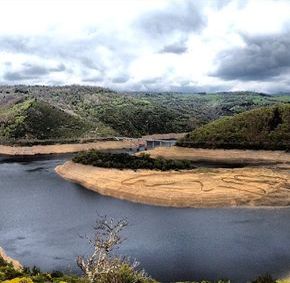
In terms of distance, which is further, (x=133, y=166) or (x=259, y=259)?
(x=133, y=166)

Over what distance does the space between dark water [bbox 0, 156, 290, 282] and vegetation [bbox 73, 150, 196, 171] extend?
13383 millimetres

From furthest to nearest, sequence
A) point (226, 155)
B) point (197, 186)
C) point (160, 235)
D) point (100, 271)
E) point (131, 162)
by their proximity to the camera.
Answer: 1. point (226, 155)
2. point (131, 162)
3. point (197, 186)
4. point (160, 235)
5. point (100, 271)

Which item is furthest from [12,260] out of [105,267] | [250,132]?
[250,132]

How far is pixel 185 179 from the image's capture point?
97.1 meters

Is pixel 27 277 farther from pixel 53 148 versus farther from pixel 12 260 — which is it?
pixel 53 148

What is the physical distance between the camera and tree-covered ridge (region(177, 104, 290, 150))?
140 m

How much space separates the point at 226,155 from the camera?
13862cm

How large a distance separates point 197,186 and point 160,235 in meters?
27.2

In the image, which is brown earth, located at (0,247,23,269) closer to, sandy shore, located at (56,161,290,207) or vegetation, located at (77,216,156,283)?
vegetation, located at (77,216,156,283)

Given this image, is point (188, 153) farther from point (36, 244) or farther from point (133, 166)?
point (36, 244)

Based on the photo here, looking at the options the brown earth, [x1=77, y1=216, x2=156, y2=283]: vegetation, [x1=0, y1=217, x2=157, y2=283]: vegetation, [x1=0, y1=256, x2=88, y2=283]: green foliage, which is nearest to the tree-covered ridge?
the brown earth

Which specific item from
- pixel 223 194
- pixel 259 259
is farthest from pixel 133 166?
pixel 259 259

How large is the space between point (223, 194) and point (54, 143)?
342 ft

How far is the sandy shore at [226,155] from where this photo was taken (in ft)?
435
